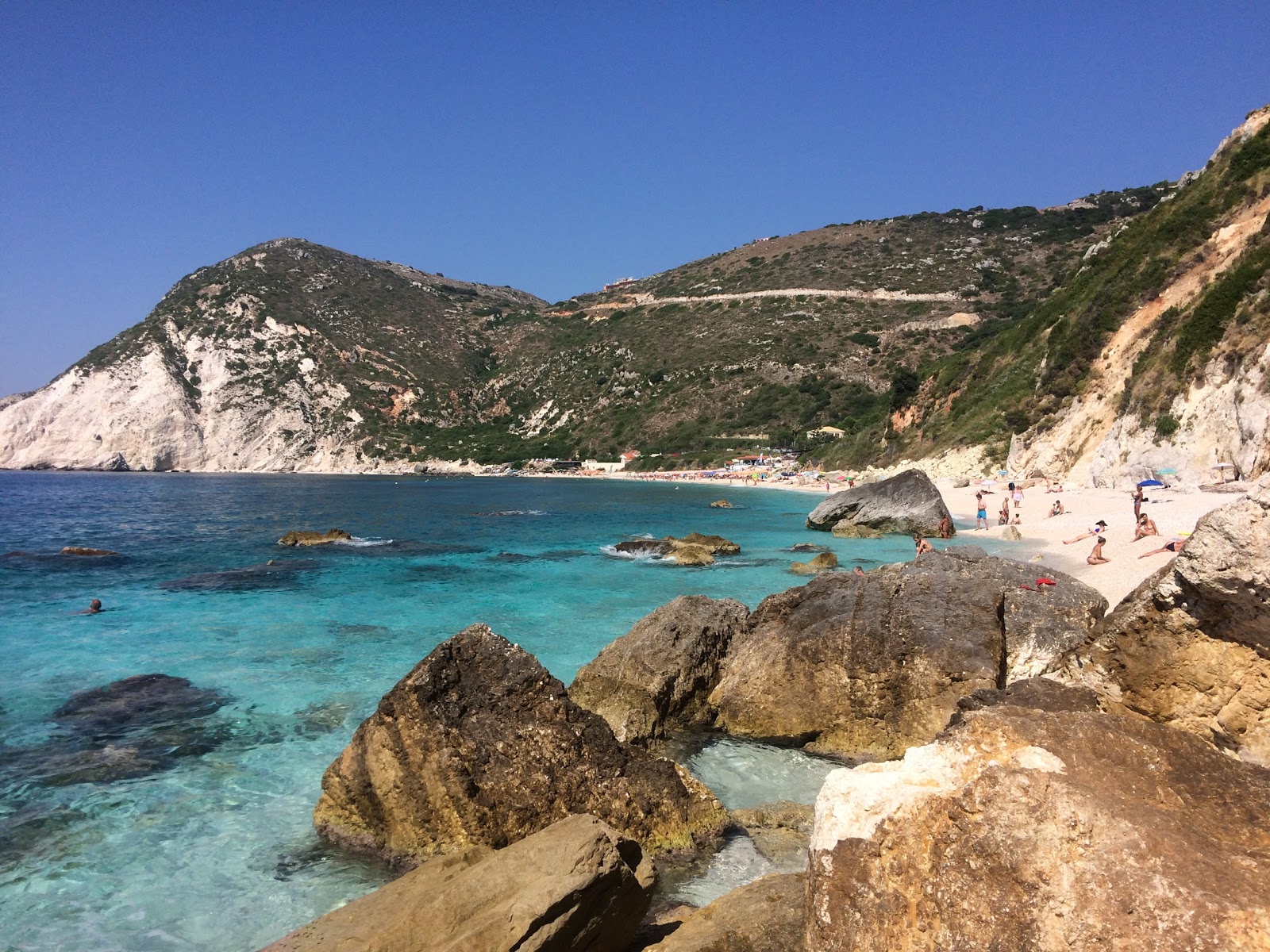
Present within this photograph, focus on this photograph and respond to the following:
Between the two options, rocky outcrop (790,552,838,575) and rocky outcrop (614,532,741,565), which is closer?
rocky outcrop (790,552,838,575)

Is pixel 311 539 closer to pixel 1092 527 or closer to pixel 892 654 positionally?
pixel 892 654

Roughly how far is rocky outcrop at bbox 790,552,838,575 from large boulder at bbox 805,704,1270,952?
18279mm

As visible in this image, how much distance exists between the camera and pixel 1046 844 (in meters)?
2.77

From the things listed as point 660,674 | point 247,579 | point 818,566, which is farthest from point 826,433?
point 660,674

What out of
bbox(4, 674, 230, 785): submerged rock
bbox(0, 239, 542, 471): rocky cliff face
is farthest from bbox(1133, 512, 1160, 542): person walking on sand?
bbox(0, 239, 542, 471): rocky cliff face

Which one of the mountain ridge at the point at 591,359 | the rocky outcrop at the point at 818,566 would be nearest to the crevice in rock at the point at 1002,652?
the rocky outcrop at the point at 818,566

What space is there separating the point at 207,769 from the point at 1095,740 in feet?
30.3

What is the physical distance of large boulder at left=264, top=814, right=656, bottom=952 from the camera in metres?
3.79

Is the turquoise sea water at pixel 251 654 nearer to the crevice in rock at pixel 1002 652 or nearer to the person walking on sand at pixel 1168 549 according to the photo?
the crevice in rock at pixel 1002 652

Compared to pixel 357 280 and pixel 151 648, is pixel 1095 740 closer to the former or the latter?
pixel 151 648

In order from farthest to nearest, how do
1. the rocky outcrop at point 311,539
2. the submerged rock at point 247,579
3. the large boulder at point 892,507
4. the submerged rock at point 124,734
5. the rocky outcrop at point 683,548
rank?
the rocky outcrop at point 311,539
the large boulder at point 892,507
the rocky outcrop at point 683,548
the submerged rock at point 247,579
the submerged rock at point 124,734

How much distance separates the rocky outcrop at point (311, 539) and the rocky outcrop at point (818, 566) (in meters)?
20.0

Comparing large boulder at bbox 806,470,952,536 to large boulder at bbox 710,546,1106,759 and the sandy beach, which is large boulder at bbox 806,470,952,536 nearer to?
the sandy beach

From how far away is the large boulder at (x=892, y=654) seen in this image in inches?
319
